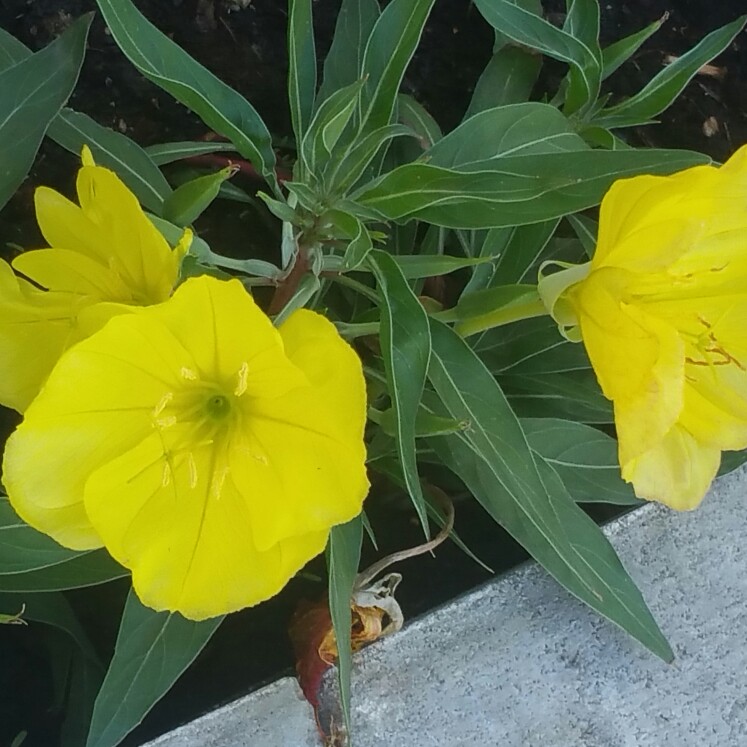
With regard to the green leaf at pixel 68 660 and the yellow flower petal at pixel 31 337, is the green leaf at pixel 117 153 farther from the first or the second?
the green leaf at pixel 68 660

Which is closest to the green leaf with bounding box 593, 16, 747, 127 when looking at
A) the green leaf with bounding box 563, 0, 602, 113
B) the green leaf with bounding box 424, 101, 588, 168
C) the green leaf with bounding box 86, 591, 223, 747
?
the green leaf with bounding box 563, 0, 602, 113

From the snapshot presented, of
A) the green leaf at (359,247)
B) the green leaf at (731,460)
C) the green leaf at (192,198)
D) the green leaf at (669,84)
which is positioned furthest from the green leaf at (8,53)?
the green leaf at (731,460)

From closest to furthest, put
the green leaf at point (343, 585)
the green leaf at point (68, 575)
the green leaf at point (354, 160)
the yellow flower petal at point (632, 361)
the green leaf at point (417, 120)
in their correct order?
the yellow flower petal at point (632, 361) → the green leaf at point (354, 160) → the green leaf at point (343, 585) → the green leaf at point (68, 575) → the green leaf at point (417, 120)

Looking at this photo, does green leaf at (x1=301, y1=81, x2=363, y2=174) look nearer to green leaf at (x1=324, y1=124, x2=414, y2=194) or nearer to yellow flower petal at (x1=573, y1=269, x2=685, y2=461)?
green leaf at (x1=324, y1=124, x2=414, y2=194)

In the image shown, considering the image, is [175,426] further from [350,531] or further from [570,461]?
[570,461]

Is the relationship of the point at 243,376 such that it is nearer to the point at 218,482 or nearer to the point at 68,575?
the point at 218,482
